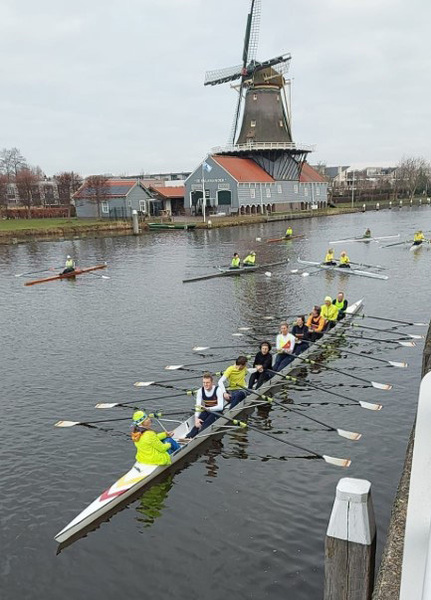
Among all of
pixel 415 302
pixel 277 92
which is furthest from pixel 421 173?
pixel 415 302

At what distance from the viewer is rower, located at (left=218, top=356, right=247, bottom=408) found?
581 inches

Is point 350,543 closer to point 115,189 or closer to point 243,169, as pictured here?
point 115,189

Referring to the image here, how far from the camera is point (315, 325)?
67.9 feet

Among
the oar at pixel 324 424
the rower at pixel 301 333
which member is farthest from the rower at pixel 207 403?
the rower at pixel 301 333

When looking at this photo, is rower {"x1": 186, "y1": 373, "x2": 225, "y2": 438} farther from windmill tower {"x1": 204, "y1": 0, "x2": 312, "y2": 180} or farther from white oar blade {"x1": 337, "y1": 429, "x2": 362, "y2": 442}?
windmill tower {"x1": 204, "y1": 0, "x2": 312, "y2": 180}

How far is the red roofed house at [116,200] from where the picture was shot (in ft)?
268

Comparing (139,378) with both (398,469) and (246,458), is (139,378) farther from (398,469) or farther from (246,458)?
(398,469)

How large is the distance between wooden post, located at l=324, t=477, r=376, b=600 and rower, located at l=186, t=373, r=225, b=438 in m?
7.72

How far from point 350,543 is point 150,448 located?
683 cm

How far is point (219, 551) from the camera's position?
943 cm

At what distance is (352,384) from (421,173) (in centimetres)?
15602

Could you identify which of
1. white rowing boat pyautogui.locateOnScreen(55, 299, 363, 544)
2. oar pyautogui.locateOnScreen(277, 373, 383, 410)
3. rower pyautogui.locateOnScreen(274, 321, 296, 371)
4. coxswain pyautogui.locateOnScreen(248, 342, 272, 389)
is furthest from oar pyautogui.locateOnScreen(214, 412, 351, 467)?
rower pyautogui.locateOnScreen(274, 321, 296, 371)

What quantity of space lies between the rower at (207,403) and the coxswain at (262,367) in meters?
2.42

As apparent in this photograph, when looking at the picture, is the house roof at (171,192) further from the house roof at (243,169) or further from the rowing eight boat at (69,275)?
the rowing eight boat at (69,275)
